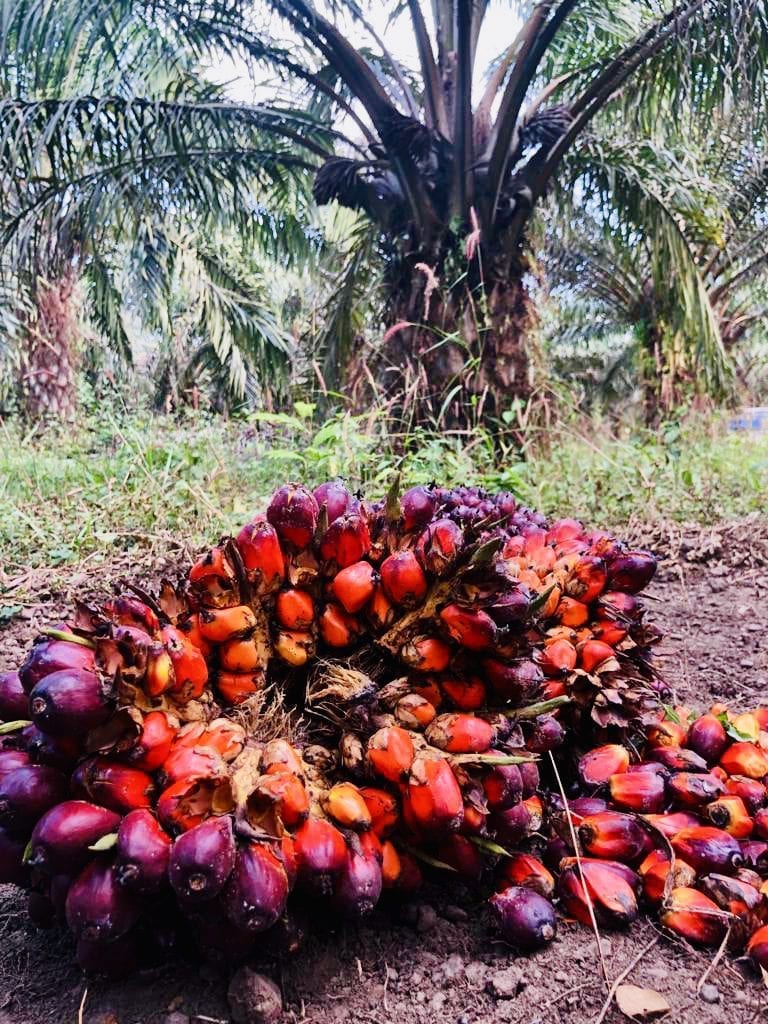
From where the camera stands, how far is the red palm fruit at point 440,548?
3.45 ft

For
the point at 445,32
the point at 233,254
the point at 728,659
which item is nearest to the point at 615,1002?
the point at 728,659

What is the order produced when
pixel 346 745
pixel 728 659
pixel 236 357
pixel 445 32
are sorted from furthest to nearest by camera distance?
pixel 236 357 → pixel 445 32 → pixel 728 659 → pixel 346 745

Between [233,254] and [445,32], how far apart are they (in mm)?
7059

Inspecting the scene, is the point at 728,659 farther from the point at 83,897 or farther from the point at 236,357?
the point at 236,357

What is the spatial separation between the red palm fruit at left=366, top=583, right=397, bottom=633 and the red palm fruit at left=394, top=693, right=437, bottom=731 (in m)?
0.12

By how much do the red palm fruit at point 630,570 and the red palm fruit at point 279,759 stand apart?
0.73m

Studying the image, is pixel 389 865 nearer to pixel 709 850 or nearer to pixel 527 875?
pixel 527 875

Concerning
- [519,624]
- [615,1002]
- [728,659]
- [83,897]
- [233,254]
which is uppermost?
[233,254]

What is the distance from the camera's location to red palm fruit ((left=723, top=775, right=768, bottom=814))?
1205 millimetres

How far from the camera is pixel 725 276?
444 inches

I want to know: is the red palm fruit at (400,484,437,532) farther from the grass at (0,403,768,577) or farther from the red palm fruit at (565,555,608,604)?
the grass at (0,403,768,577)

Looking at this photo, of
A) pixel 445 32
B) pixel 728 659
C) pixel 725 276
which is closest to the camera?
pixel 728 659

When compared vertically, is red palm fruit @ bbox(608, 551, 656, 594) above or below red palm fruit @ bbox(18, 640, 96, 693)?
below

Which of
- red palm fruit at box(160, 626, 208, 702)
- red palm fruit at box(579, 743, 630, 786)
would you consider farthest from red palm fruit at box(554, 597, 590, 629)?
red palm fruit at box(160, 626, 208, 702)
